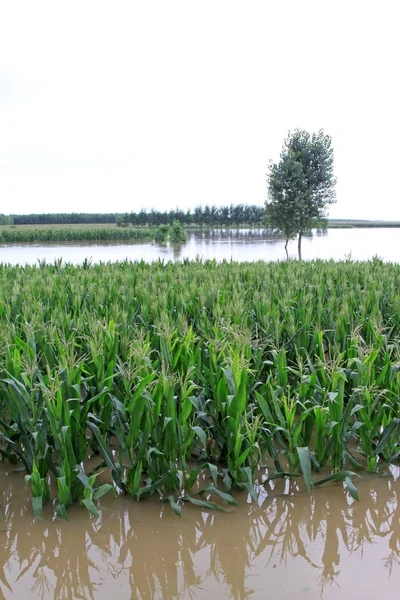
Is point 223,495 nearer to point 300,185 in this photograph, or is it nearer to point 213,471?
point 213,471

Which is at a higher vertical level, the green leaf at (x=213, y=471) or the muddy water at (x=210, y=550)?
the green leaf at (x=213, y=471)

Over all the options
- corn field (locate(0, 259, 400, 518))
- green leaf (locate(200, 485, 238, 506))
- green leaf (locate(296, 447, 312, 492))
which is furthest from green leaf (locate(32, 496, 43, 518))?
green leaf (locate(296, 447, 312, 492))

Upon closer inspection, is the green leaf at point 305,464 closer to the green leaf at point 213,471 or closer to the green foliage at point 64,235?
the green leaf at point 213,471

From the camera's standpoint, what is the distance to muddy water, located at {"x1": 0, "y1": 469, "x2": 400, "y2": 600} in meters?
2.31

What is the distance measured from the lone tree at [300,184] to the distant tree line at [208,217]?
28.1 m

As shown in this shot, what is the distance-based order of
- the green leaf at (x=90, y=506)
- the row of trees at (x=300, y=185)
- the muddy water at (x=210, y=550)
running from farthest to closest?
the row of trees at (x=300, y=185)
the green leaf at (x=90, y=506)
the muddy water at (x=210, y=550)

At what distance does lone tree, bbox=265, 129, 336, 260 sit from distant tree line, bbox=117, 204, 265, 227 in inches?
1107

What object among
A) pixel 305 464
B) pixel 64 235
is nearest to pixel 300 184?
pixel 305 464

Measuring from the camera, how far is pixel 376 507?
2.99m

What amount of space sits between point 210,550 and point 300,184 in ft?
90.9

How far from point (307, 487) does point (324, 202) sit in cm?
2797

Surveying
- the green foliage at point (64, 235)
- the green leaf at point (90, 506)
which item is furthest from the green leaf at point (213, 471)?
the green foliage at point (64, 235)

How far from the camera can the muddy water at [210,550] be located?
2309mm

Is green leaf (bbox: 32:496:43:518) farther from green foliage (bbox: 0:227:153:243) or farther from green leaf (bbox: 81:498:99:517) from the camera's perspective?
green foliage (bbox: 0:227:153:243)
